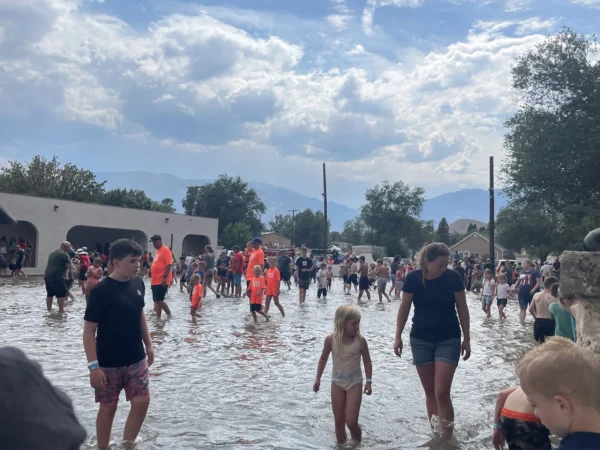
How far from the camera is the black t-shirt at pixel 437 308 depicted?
5.74m

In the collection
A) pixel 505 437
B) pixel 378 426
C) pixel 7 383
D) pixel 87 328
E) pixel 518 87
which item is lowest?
pixel 378 426

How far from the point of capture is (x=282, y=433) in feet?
19.7

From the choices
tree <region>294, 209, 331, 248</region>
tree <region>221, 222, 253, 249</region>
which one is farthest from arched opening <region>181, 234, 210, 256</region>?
tree <region>294, 209, 331, 248</region>

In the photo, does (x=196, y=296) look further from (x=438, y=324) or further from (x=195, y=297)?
(x=438, y=324)

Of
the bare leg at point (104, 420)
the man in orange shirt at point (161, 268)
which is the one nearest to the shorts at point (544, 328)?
the bare leg at point (104, 420)

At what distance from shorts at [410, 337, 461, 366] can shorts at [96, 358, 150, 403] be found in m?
2.45

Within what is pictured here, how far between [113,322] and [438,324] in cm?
283

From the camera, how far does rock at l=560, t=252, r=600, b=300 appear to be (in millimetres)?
3959

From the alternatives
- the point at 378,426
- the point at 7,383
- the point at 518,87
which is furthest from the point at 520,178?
the point at 7,383

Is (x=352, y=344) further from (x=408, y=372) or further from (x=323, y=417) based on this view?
(x=408, y=372)

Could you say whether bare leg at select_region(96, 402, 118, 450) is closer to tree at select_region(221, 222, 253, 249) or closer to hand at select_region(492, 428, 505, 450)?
hand at select_region(492, 428, 505, 450)

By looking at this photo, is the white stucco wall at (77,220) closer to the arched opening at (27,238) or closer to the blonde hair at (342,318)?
the arched opening at (27,238)

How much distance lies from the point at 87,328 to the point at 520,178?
30.1 meters

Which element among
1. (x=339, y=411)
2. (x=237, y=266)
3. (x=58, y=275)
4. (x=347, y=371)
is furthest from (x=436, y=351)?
(x=237, y=266)
